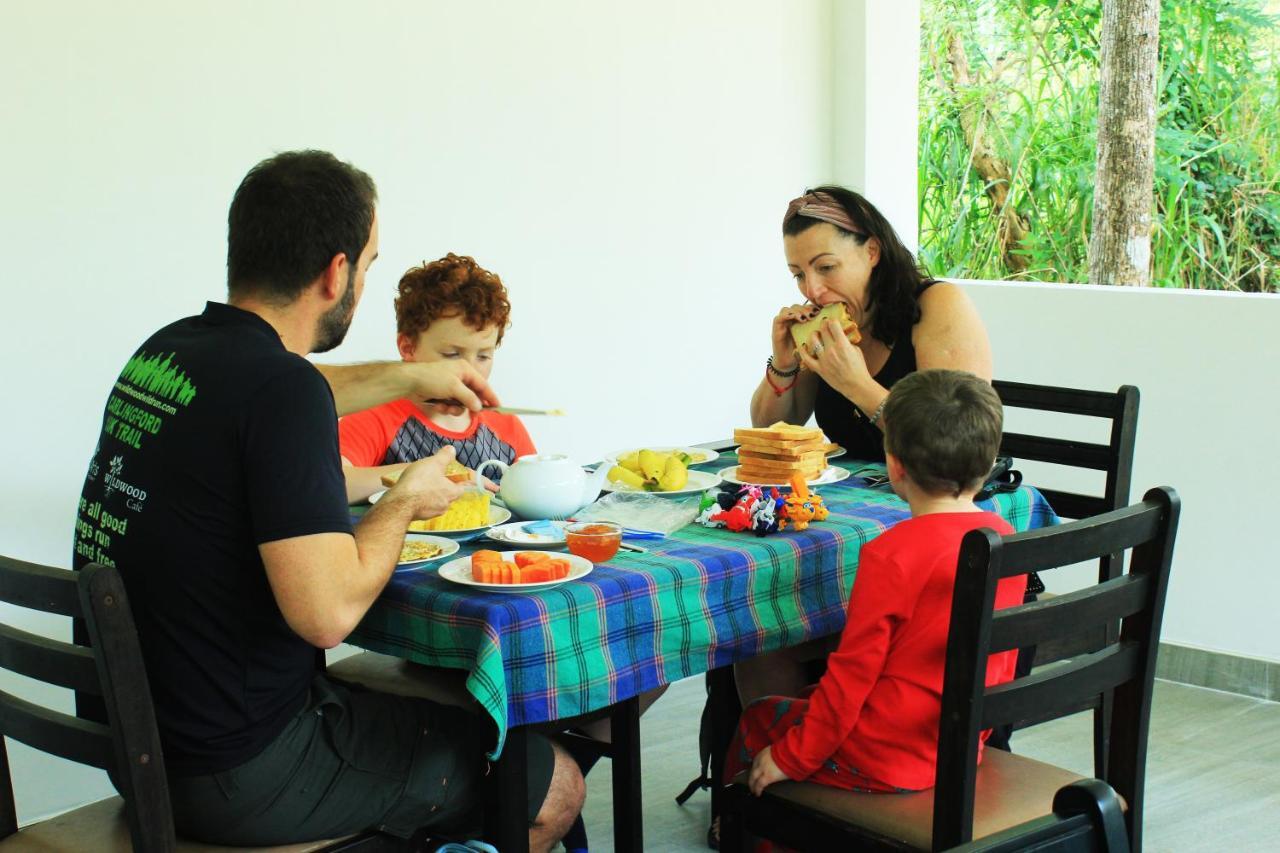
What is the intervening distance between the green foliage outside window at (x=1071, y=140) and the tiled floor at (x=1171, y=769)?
1922 mm

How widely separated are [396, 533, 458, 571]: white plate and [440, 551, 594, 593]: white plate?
37mm

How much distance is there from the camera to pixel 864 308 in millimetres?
2857

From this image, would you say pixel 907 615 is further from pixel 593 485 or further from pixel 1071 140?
pixel 1071 140

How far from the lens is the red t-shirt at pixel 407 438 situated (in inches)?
99.8

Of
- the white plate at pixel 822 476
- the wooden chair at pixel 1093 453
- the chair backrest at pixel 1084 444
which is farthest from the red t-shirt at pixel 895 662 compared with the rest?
the chair backrest at pixel 1084 444

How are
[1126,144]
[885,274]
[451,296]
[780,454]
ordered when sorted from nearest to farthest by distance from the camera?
[780,454]
[451,296]
[885,274]
[1126,144]

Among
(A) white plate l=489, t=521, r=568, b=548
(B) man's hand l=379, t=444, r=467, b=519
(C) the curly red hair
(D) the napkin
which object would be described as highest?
(C) the curly red hair

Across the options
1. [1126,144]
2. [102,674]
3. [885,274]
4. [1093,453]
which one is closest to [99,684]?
[102,674]

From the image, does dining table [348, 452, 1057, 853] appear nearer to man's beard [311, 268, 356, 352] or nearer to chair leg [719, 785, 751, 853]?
chair leg [719, 785, 751, 853]

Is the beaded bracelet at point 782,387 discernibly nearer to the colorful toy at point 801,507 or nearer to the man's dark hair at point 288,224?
the colorful toy at point 801,507

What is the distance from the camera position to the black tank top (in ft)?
9.00

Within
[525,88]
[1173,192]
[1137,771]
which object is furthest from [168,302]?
[1173,192]

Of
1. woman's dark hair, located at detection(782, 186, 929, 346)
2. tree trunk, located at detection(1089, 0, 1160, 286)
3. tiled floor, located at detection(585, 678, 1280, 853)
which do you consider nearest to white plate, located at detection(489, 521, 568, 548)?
tiled floor, located at detection(585, 678, 1280, 853)

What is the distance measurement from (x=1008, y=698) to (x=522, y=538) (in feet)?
2.43
